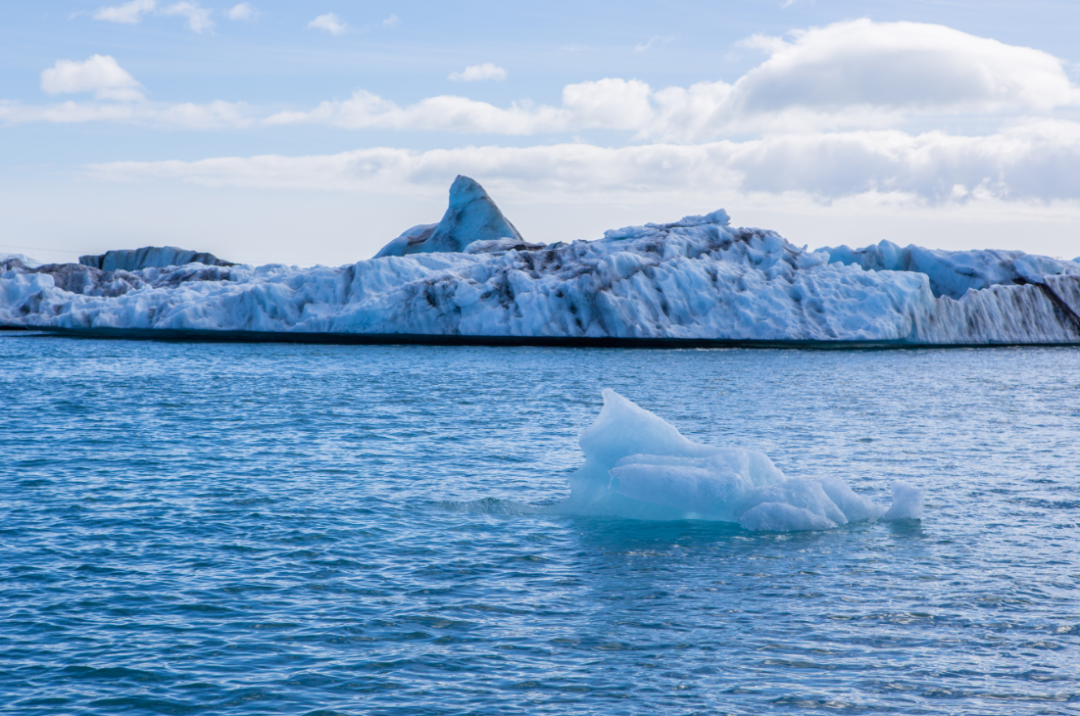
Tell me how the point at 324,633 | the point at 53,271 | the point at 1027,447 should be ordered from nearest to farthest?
1. the point at 324,633
2. the point at 1027,447
3. the point at 53,271

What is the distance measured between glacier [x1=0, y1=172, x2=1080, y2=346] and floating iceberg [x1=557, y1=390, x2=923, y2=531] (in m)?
35.1

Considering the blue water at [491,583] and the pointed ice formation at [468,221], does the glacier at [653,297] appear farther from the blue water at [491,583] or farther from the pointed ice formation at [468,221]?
the blue water at [491,583]

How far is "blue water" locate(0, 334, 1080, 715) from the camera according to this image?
6.53 m

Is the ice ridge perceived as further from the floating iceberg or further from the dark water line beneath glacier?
the floating iceberg

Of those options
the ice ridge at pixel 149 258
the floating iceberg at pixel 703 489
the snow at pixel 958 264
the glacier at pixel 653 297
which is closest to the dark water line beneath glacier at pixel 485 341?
the glacier at pixel 653 297

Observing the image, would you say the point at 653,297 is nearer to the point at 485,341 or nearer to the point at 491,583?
the point at 485,341

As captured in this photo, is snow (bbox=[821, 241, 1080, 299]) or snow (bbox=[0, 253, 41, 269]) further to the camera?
snow (bbox=[0, 253, 41, 269])

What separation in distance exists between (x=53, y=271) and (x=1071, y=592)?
258 feet

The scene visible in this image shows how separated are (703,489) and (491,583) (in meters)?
3.28

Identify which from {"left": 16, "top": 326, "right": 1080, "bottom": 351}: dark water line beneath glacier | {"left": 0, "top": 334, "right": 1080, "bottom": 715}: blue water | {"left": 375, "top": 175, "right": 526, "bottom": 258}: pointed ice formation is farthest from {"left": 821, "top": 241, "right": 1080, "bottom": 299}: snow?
{"left": 0, "top": 334, "right": 1080, "bottom": 715}: blue water

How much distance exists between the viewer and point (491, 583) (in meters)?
8.98

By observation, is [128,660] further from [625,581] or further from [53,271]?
[53,271]

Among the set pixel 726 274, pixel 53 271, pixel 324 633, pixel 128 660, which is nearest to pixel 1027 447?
pixel 324 633

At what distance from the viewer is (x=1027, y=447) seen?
760 inches
